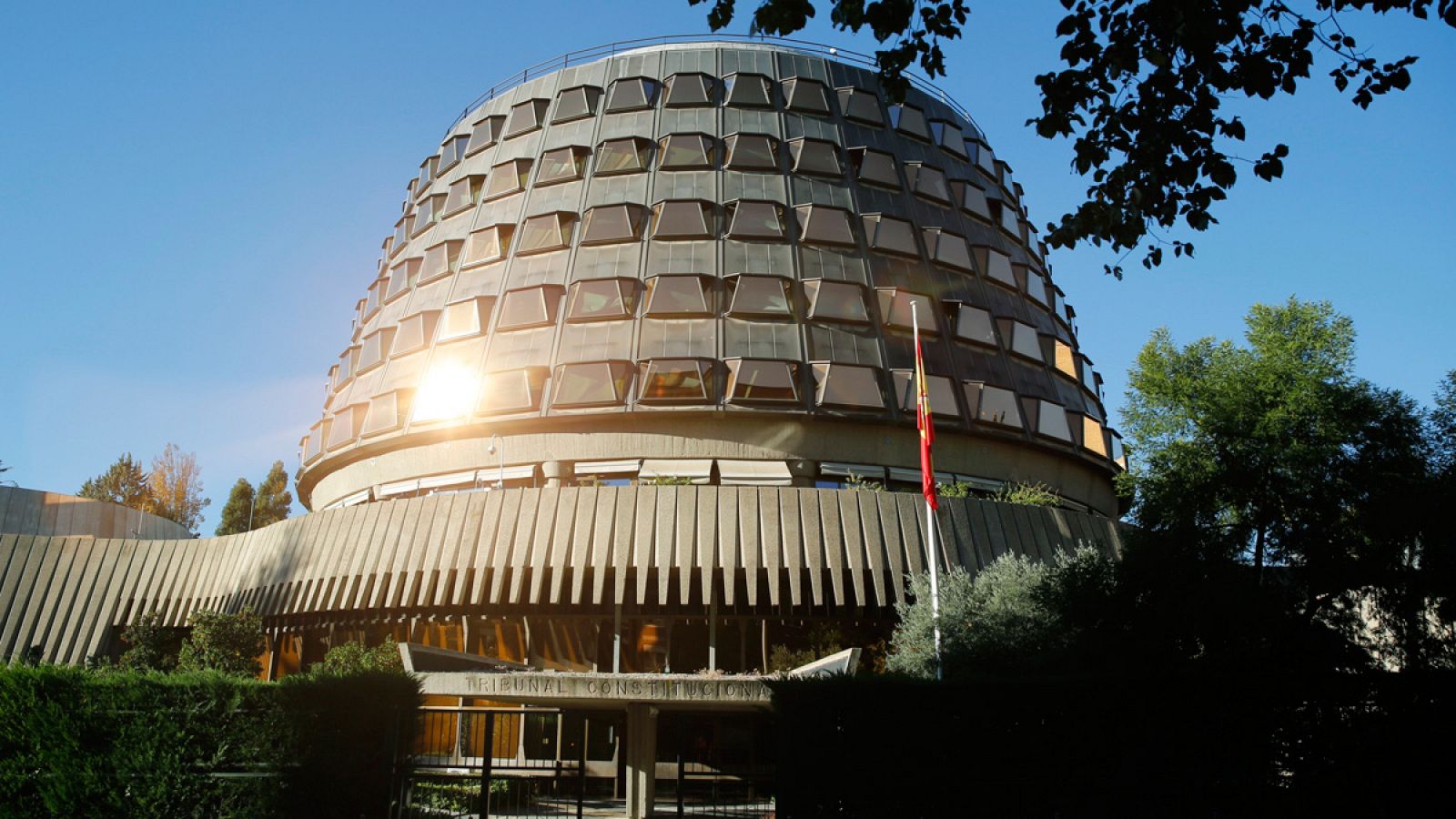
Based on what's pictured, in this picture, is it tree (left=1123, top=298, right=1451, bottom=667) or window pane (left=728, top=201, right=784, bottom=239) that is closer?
tree (left=1123, top=298, right=1451, bottom=667)

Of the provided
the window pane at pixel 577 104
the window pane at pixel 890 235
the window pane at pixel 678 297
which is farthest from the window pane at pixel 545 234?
the window pane at pixel 890 235

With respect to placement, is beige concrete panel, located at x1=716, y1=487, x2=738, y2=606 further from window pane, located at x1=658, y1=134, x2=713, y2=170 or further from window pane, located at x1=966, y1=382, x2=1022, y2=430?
window pane, located at x1=658, y1=134, x2=713, y2=170

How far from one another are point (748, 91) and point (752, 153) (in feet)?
12.2

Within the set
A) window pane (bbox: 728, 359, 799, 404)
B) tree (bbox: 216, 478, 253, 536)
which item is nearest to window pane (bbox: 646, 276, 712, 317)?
window pane (bbox: 728, 359, 799, 404)

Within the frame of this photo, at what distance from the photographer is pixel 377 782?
53.8ft

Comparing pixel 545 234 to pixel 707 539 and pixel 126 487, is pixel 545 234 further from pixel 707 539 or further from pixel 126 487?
pixel 126 487

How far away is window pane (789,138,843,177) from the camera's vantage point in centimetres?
4234

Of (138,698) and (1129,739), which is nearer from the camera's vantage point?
(1129,739)

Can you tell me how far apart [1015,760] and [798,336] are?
23.8m

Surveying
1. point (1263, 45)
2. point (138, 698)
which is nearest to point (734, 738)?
point (138, 698)

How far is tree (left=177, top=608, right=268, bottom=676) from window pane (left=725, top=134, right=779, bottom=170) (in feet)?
74.7

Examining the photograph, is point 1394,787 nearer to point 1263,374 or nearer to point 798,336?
point 1263,374

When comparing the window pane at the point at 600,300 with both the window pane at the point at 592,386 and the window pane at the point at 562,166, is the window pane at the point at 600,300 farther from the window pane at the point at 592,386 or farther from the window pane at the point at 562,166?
the window pane at the point at 562,166

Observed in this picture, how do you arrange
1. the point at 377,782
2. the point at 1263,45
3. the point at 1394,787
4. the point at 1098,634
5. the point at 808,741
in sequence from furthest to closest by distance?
the point at 1098,634, the point at 377,782, the point at 808,741, the point at 1394,787, the point at 1263,45
